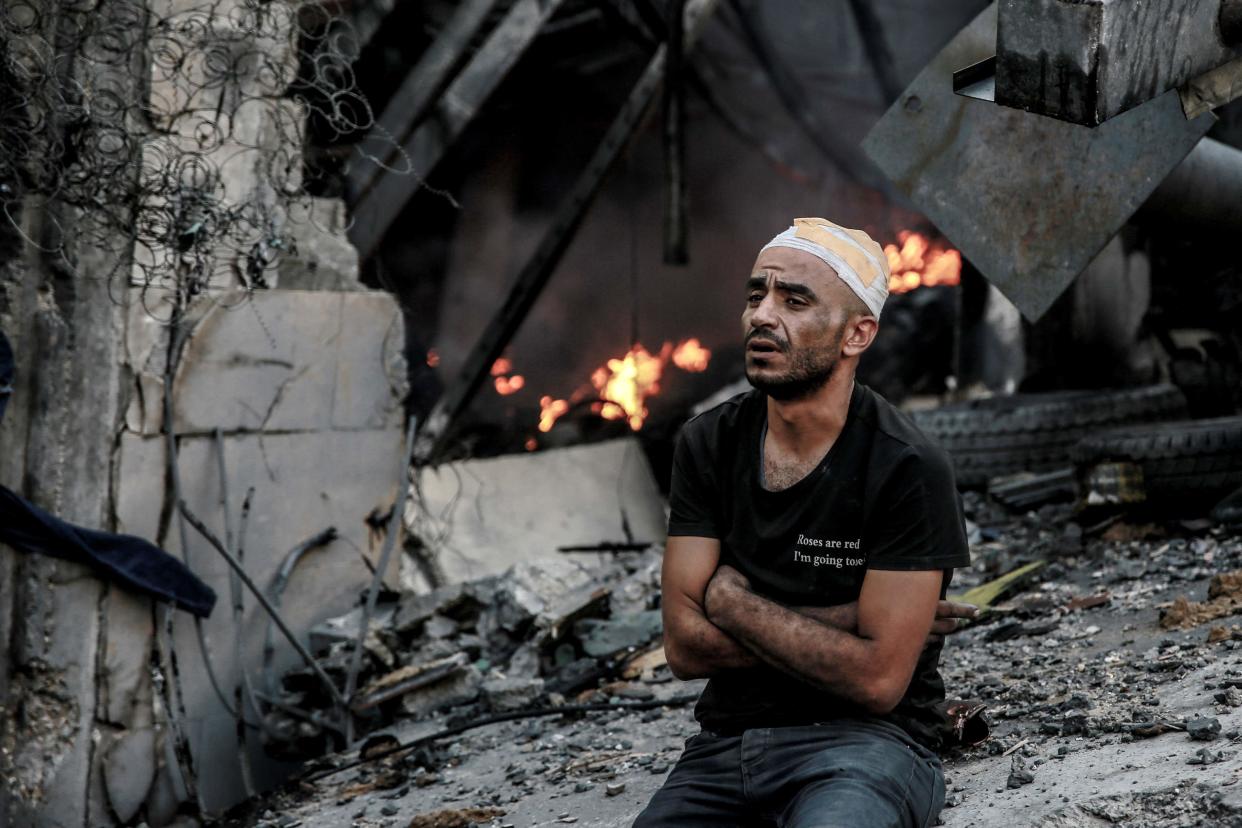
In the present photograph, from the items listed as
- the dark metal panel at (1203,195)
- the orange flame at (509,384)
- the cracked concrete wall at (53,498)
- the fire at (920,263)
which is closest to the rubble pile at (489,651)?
the cracked concrete wall at (53,498)

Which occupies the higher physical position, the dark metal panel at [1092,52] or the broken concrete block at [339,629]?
the dark metal panel at [1092,52]

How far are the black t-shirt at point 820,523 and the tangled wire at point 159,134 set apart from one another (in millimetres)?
2572

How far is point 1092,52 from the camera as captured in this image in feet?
Answer: 8.07

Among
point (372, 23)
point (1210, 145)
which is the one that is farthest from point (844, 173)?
point (1210, 145)

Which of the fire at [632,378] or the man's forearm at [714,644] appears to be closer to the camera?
the man's forearm at [714,644]

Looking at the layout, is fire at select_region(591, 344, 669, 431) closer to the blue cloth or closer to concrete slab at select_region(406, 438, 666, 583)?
concrete slab at select_region(406, 438, 666, 583)

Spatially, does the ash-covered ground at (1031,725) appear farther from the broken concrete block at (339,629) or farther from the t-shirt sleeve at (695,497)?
the t-shirt sleeve at (695,497)

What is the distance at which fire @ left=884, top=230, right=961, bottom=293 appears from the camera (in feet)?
38.4

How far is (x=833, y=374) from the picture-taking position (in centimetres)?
279

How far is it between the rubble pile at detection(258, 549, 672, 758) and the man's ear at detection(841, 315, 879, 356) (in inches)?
95.9

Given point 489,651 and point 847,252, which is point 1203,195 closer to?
point 847,252

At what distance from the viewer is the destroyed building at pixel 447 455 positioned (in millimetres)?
3586

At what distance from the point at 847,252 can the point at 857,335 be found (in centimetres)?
19

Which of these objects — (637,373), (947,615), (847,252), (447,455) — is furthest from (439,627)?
(637,373)
